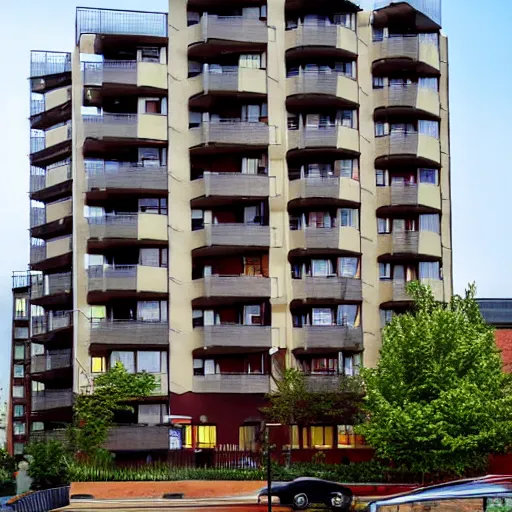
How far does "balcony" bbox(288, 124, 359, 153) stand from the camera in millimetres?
83375

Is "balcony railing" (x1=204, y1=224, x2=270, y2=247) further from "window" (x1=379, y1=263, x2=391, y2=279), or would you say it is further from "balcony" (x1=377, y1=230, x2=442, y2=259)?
"window" (x1=379, y1=263, x2=391, y2=279)

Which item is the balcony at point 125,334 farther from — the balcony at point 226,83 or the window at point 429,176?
the window at point 429,176

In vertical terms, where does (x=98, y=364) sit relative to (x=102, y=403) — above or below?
above

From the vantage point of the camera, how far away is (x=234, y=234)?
81.2 meters

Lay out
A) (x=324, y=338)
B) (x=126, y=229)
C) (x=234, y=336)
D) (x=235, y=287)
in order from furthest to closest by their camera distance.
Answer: (x=324, y=338) → (x=126, y=229) → (x=235, y=287) → (x=234, y=336)

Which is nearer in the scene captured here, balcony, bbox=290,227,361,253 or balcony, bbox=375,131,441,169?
balcony, bbox=290,227,361,253

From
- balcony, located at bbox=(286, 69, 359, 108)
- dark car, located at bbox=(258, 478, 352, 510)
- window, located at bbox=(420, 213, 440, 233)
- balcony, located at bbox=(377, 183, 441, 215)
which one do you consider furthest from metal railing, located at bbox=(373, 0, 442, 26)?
dark car, located at bbox=(258, 478, 352, 510)

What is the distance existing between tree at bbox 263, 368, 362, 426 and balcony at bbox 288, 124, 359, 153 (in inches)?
554

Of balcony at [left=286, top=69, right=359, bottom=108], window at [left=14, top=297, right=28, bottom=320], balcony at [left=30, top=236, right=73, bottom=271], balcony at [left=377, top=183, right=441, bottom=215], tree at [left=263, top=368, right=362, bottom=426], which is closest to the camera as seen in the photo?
tree at [left=263, top=368, right=362, bottom=426]

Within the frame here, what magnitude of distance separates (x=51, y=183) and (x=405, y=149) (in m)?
24.3

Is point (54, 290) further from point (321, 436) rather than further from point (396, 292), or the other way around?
point (396, 292)

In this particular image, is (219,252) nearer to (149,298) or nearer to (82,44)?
(149,298)

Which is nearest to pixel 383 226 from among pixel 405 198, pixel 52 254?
pixel 405 198

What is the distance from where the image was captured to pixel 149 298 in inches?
3248
